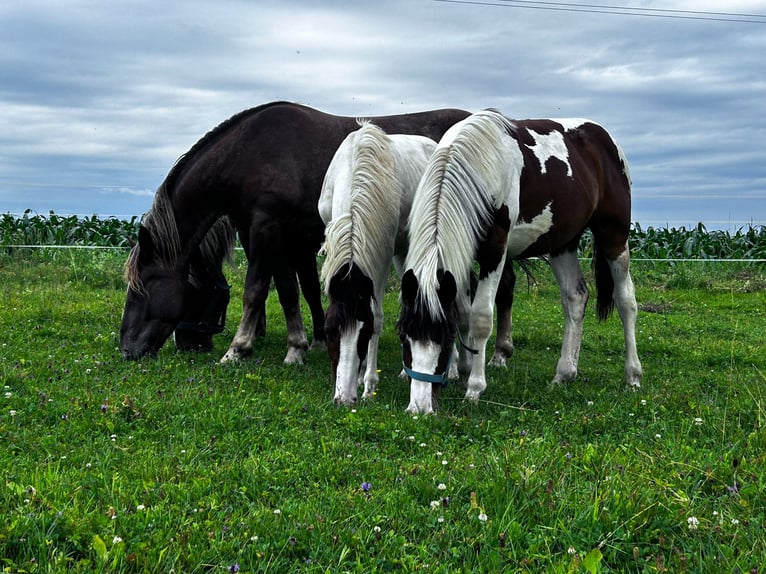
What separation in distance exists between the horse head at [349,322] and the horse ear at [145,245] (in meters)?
2.89

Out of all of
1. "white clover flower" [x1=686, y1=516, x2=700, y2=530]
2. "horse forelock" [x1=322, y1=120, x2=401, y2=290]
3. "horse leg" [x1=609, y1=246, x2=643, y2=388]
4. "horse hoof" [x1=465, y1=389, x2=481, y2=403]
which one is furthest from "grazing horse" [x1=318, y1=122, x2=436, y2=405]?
"white clover flower" [x1=686, y1=516, x2=700, y2=530]

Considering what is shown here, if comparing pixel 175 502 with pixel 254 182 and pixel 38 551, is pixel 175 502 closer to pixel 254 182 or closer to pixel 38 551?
pixel 38 551

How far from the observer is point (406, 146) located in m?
6.52

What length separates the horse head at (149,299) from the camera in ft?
23.9

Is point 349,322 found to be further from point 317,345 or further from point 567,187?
point 317,345

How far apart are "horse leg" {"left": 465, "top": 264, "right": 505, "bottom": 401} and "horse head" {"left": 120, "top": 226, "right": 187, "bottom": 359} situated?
3.27 m

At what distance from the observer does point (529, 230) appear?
612cm

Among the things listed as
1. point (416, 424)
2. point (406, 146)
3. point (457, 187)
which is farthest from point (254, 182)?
point (416, 424)

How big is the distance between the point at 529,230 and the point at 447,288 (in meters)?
1.59

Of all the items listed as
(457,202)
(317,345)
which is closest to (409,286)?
(457,202)

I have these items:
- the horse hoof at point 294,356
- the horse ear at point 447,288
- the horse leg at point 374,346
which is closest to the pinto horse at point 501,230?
the horse ear at point 447,288

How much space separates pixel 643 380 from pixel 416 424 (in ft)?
11.0

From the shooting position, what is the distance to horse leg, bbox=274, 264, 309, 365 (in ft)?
24.7

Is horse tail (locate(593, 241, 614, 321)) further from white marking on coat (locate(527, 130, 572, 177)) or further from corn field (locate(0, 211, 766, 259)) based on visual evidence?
corn field (locate(0, 211, 766, 259))
